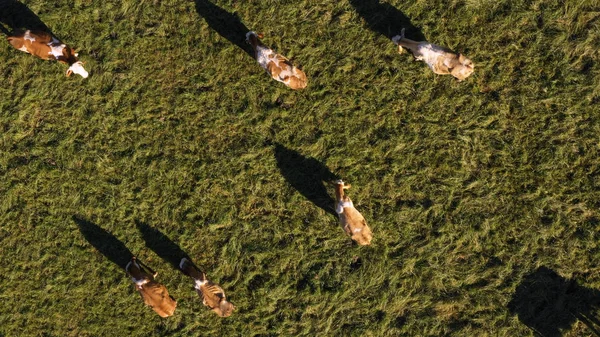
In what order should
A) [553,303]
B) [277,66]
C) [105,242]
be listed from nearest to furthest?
[277,66] → [553,303] → [105,242]

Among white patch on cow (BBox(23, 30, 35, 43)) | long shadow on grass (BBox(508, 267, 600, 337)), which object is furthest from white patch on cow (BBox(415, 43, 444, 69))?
white patch on cow (BBox(23, 30, 35, 43))

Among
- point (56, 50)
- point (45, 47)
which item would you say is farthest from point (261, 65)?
point (45, 47)

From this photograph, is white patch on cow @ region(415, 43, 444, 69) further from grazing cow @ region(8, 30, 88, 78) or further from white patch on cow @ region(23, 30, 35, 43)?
white patch on cow @ region(23, 30, 35, 43)

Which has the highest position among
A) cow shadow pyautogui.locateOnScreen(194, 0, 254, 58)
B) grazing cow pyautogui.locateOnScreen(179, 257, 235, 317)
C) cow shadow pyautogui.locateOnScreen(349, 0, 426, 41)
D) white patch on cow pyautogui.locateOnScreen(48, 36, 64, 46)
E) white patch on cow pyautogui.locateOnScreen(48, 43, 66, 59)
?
cow shadow pyautogui.locateOnScreen(349, 0, 426, 41)

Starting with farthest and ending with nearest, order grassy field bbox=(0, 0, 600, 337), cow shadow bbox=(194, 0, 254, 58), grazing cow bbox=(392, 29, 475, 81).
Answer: cow shadow bbox=(194, 0, 254, 58) → grassy field bbox=(0, 0, 600, 337) → grazing cow bbox=(392, 29, 475, 81)

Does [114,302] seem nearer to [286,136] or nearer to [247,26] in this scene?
[286,136]

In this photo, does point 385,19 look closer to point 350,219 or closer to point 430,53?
point 430,53

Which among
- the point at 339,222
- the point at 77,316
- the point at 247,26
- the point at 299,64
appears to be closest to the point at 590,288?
the point at 339,222
